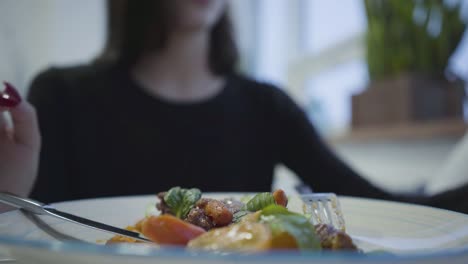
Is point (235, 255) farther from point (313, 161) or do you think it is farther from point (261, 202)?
point (313, 161)

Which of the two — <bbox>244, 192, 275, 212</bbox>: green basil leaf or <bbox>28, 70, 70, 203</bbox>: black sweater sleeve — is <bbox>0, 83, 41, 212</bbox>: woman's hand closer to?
<bbox>244, 192, 275, 212</bbox>: green basil leaf

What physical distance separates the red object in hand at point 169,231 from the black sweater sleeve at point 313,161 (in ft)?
2.41

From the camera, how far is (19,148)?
2.06 feet

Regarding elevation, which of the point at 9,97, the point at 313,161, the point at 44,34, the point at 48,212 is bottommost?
the point at 313,161

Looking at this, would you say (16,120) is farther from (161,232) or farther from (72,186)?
(72,186)

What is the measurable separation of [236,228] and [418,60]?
1797 millimetres

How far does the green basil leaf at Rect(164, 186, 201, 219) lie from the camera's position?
53cm

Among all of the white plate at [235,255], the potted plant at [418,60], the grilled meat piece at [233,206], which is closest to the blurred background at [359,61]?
the potted plant at [418,60]

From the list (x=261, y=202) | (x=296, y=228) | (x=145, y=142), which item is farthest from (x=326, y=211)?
(x=145, y=142)

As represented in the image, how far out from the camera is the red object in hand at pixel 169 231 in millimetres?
377

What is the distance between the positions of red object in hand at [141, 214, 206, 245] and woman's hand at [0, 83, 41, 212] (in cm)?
35

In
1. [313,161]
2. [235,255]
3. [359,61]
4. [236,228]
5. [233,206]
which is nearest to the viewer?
[235,255]

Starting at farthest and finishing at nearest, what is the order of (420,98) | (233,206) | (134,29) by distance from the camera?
(420,98)
(134,29)
(233,206)

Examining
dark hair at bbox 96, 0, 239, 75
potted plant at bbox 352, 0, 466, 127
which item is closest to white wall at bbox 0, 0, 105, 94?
dark hair at bbox 96, 0, 239, 75
